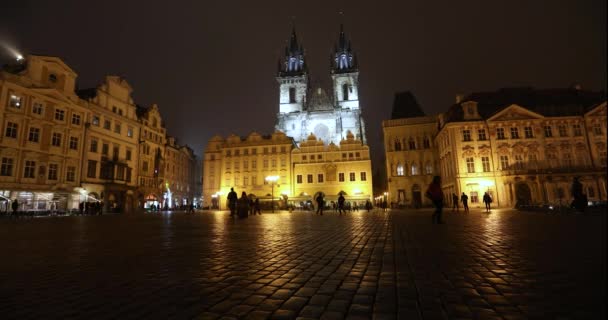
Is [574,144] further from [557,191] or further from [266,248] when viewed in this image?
[266,248]

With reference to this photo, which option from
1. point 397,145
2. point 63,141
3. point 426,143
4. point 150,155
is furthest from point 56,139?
point 426,143

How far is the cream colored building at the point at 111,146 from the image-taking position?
36062 millimetres

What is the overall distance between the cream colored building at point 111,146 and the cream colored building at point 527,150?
1693 inches

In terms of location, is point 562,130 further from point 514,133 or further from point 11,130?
point 11,130

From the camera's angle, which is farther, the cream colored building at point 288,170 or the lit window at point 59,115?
the cream colored building at point 288,170

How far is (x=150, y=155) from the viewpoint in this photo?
47.4 m

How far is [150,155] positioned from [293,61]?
1949 inches

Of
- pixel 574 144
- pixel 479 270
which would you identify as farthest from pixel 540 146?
pixel 479 270

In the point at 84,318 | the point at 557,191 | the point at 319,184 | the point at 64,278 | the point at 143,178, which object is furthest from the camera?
the point at 319,184

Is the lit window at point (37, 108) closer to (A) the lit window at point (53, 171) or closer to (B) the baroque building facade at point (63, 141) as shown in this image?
(B) the baroque building facade at point (63, 141)

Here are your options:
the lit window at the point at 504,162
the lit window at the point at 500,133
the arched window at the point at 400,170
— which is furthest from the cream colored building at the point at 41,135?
the lit window at the point at 500,133

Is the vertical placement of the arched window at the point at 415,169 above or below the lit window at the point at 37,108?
below

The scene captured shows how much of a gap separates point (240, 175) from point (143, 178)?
15961 millimetres

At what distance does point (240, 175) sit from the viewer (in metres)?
55.4
